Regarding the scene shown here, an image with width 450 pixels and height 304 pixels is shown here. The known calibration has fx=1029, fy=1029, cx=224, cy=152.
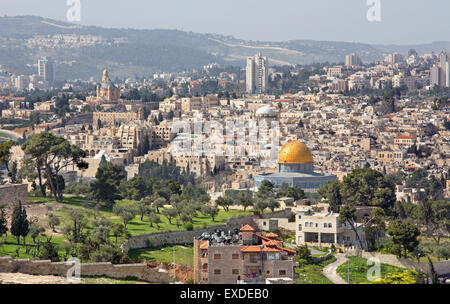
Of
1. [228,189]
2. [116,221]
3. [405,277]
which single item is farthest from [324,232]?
[228,189]

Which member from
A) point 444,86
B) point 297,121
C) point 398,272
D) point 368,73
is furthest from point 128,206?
point 368,73

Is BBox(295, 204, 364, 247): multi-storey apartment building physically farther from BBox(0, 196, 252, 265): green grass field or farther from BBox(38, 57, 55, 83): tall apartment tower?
BBox(38, 57, 55, 83): tall apartment tower

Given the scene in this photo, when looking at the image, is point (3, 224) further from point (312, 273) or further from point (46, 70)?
point (46, 70)

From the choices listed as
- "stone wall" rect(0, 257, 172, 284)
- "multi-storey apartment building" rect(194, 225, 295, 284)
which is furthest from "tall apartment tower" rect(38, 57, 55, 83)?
"stone wall" rect(0, 257, 172, 284)

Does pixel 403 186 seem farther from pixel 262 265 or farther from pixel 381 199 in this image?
pixel 262 265

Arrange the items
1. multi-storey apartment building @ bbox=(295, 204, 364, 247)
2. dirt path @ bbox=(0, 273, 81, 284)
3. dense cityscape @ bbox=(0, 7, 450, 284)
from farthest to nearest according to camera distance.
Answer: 1. multi-storey apartment building @ bbox=(295, 204, 364, 247)
2. dense cityscape @ bbox=(0, 7, 450, 284)
3. dirt path @ bbox=(0, 273, 81, 284)

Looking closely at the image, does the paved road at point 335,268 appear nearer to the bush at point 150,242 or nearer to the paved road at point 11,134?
the bush at point 150,242
